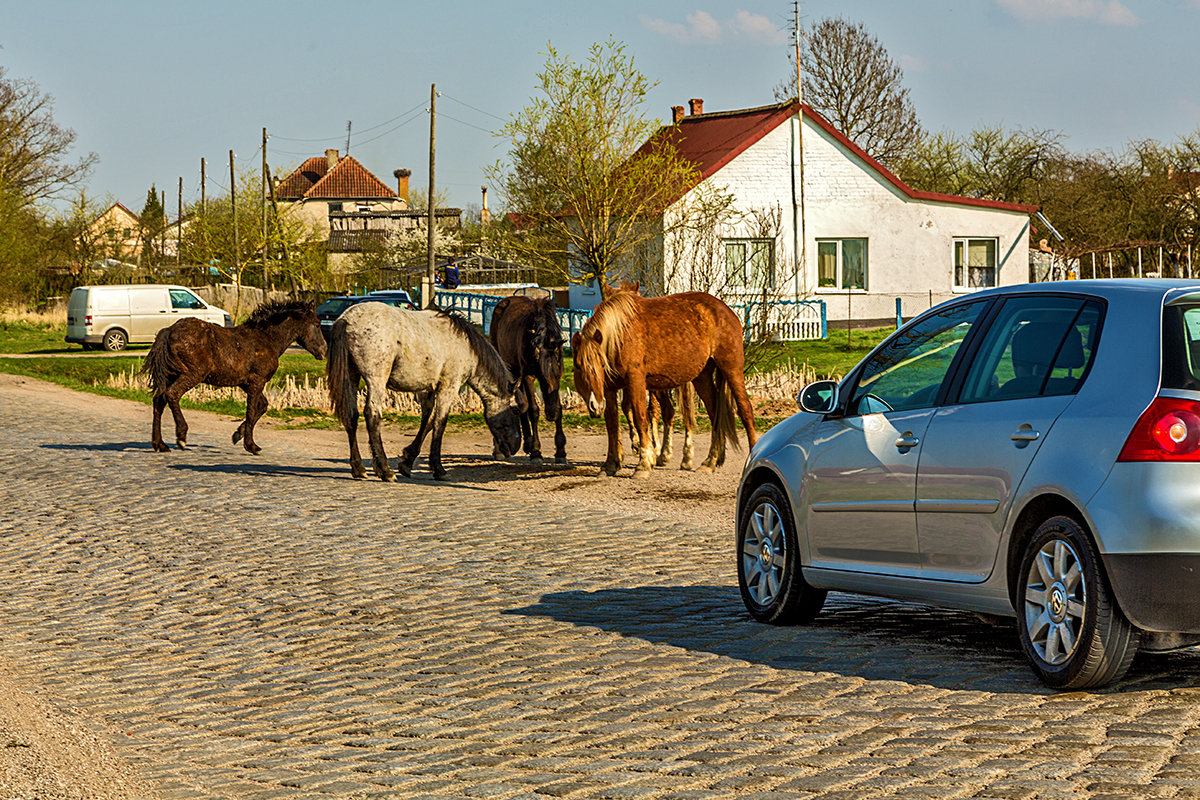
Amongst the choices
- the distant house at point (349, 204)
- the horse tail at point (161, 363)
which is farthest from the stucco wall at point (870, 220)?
the distant house at point (349, 204)

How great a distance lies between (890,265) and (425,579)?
38.4 metres

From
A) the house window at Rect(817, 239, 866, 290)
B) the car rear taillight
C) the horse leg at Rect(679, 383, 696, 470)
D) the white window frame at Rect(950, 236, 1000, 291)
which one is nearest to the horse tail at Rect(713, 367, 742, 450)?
the horse leg at Rect(679, 383, 696, 470)

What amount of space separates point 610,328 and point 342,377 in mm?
3114

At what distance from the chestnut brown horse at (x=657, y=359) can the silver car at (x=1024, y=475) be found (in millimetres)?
7890

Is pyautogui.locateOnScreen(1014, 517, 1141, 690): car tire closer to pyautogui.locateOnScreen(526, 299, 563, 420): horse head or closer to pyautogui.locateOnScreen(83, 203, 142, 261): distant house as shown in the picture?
pyautogui.locateOnScreen(526, 299, 563, 420): horse head

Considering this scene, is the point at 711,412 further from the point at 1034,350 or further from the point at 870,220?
the point at 870,220

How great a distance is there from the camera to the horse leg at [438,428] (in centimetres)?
1681

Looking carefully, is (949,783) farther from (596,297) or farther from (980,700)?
(596,297)

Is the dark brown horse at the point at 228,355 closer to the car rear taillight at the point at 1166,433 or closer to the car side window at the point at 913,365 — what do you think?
the car side window at the point at 913,365

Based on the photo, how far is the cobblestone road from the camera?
5191 millimetres

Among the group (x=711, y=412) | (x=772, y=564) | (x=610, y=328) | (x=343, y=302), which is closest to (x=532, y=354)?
(x=610, y=328)

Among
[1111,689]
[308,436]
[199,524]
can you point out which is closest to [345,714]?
[1111,689]

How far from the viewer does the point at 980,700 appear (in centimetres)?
610

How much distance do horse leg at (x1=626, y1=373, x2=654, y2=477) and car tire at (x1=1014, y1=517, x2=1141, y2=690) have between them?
10189 mm
